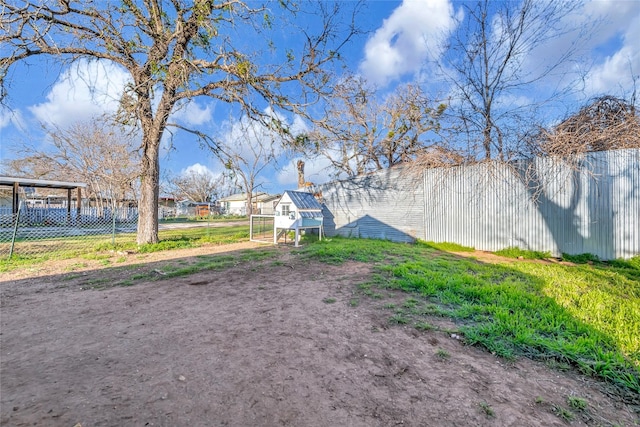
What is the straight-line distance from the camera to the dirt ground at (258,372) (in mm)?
1583

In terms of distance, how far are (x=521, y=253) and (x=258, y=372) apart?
7791mm

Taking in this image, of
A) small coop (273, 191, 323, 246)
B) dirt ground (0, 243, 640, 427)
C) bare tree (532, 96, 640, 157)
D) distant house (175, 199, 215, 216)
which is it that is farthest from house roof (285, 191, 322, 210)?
distant house (175, 199, 215, 216)

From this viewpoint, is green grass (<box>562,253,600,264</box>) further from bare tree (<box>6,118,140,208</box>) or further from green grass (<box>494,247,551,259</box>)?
bare tree (<box>6,118,140,208</box>)

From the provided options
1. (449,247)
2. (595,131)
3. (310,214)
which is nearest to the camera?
(595,131)

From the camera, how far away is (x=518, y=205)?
7.41 metres

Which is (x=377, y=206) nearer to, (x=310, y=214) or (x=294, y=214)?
(x=310, y=214)

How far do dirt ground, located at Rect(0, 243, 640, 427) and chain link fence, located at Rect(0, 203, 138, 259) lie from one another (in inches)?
237

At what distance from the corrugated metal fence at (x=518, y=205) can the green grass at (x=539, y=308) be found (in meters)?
1.07

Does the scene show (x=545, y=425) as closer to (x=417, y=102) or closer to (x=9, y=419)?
(x=9, y=419)

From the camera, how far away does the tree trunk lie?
833 centimetres

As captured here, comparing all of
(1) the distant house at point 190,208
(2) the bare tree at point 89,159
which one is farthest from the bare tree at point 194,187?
(2) the bare tree at point 89,159

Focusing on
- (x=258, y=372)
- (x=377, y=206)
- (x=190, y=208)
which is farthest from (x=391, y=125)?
(x=190, y=208)

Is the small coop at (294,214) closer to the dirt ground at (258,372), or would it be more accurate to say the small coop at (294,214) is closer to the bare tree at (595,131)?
the dirt ground at (258,372)

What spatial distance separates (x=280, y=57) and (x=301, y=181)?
9929 millimetres
